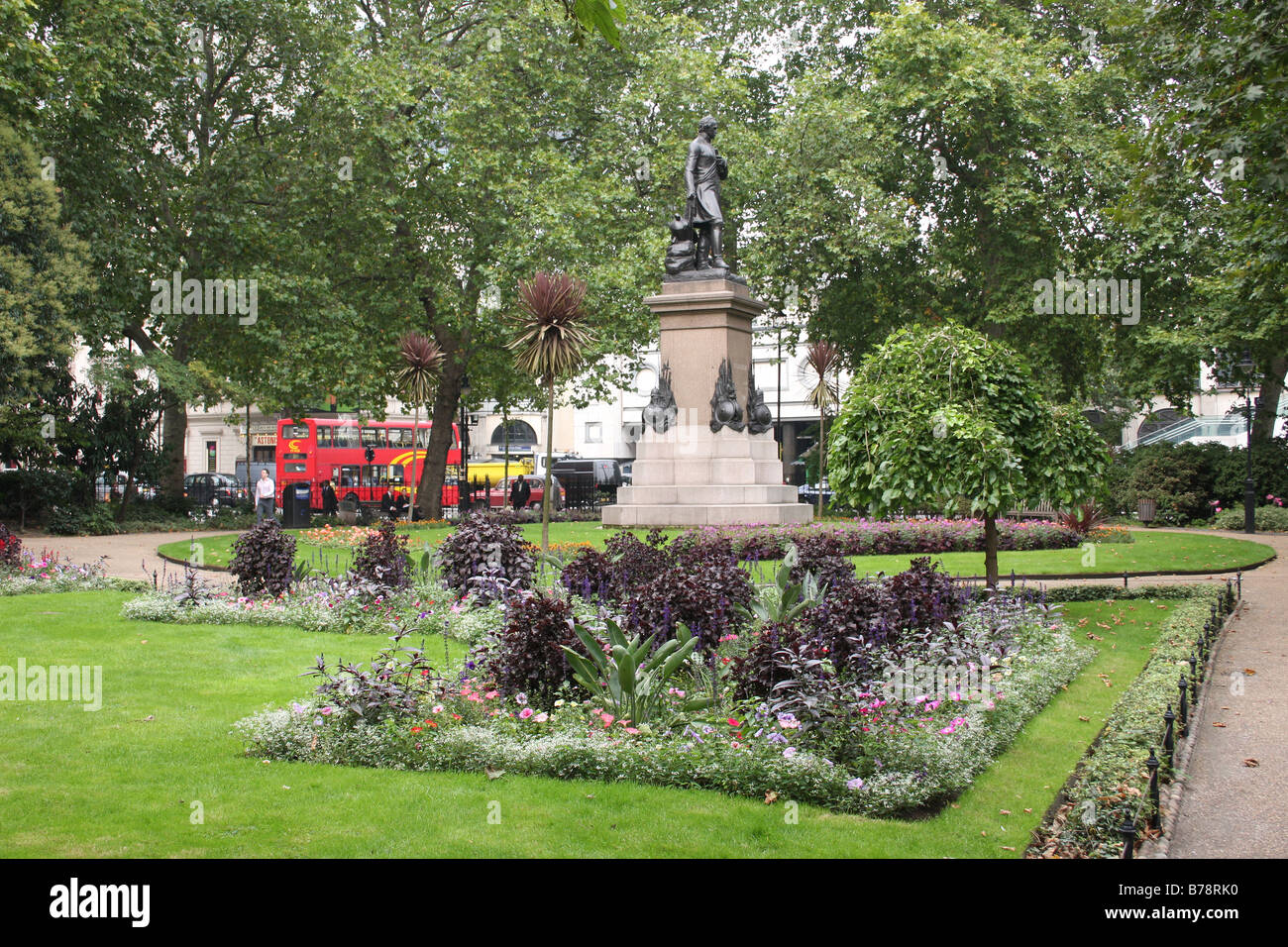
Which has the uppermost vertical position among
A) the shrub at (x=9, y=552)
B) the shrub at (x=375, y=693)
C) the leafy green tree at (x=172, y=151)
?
the leafy green tree at (x=172, y=151)

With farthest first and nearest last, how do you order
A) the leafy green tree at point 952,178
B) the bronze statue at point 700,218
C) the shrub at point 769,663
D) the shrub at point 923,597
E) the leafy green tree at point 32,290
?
1. the leafy green tree at point 952,178
2. the leafy green tree at point 32,290
3. the bronze statue at point 700,218
4. the shrub at point 923,597
5. the shrub at point 769,663

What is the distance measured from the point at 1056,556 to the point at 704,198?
8.75 metres

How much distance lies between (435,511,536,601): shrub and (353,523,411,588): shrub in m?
0.47

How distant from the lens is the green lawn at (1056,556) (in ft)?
52.8

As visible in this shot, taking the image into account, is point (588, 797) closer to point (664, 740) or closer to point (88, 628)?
point (664, 740)

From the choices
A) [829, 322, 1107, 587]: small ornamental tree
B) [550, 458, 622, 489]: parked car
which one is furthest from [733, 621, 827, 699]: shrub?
[550, 458, 622, 489]: parked car

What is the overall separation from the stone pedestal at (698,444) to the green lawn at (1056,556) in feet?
3.86

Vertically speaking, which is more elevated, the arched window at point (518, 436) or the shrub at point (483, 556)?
the arched window at point (518, 436)

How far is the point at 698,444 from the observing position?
19625 mm

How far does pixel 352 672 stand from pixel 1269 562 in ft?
57.4

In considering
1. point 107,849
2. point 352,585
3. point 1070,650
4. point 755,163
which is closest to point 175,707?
point 107,849

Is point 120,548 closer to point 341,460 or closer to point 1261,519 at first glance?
point 341,460

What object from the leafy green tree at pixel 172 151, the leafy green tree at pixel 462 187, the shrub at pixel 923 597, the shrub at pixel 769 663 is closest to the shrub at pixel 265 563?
the shrub at pixel 923 597

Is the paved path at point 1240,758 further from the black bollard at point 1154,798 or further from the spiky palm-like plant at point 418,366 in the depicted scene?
the spiky palm-like plant at point 418,366
